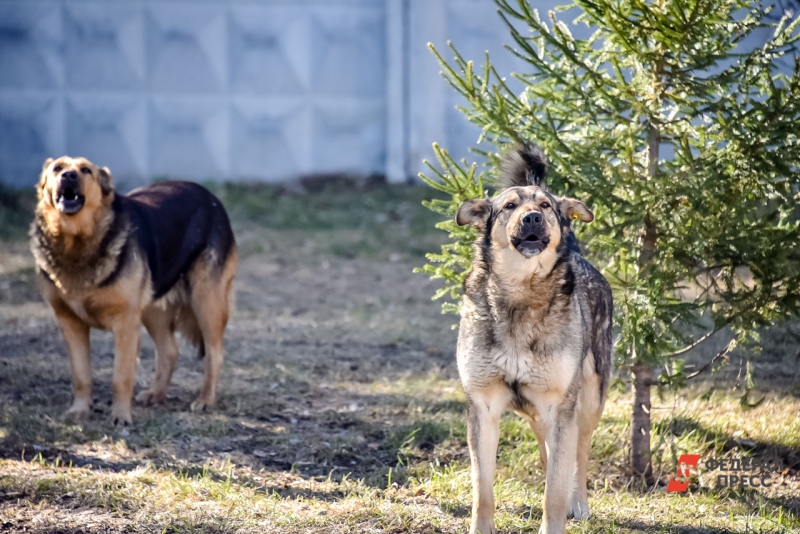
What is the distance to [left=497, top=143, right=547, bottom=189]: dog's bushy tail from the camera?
4559 mm

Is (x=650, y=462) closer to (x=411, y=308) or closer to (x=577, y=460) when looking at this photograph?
(x=577, y=460)

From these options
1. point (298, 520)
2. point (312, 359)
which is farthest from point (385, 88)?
point (298, 520)

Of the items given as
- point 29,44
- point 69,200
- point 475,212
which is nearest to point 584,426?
point 475,212

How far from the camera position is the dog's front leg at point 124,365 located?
5.82 metres

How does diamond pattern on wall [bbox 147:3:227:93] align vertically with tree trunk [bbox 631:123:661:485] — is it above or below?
above

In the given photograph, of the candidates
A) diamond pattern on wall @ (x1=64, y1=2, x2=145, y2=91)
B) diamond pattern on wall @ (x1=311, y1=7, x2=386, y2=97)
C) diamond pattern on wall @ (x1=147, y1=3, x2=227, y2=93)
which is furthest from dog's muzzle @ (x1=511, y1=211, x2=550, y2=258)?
diamond pattern on wall @ (x1=64, y1=2, x2=145, y2=91)

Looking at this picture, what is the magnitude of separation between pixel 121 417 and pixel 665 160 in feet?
13.0

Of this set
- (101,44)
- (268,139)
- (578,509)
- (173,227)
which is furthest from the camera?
(268,139)

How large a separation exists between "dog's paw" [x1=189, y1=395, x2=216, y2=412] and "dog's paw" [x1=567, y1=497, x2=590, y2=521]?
2921 mm

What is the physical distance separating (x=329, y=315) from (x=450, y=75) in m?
5.03

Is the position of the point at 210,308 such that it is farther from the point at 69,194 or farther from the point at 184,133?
the point at 184,133

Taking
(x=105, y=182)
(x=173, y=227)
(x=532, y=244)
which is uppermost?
(x=105, y=182)

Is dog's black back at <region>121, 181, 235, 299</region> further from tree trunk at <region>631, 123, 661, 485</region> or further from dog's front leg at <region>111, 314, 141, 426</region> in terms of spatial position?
tree trunk at <region>631, 123, 661, 485</region>

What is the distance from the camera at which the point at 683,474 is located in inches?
203
